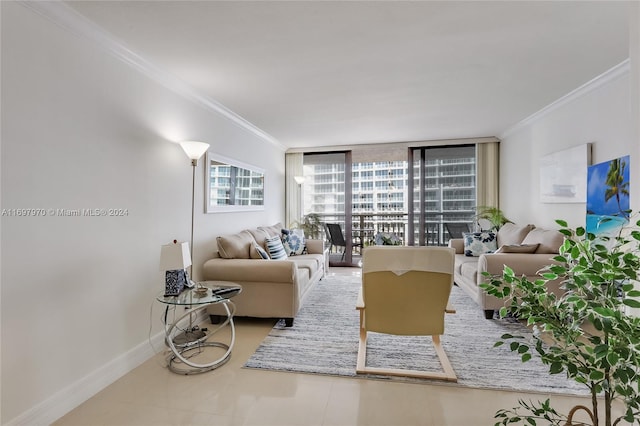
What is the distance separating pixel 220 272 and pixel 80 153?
163 centimetres

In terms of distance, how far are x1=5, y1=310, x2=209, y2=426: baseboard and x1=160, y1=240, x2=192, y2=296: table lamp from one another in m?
0.54

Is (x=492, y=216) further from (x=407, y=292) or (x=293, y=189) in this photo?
(x=407, y=292)

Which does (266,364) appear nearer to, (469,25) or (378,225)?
(469,25)

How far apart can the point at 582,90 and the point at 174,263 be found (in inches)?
167

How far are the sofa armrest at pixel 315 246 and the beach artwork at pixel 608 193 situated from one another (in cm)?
338

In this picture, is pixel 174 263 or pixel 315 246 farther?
pixel 315 246

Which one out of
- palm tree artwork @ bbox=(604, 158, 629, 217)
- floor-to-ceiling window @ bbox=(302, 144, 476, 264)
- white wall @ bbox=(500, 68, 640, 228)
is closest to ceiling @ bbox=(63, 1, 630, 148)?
white wall @ bbox=(500, 68, 640, 228)

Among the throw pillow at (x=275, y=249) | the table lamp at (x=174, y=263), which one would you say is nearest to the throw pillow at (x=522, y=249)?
the throw pillow at (x=275, y=249)

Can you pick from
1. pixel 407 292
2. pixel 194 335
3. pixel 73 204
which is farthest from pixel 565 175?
pixel 73 204

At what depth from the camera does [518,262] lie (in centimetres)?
314

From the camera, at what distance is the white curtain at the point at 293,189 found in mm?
6406

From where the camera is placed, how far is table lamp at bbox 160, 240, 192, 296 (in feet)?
8.00

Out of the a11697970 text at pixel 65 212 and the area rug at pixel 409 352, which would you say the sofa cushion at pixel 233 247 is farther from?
the a11697970 text at pixel 65 212

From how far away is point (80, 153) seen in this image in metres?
2.07
